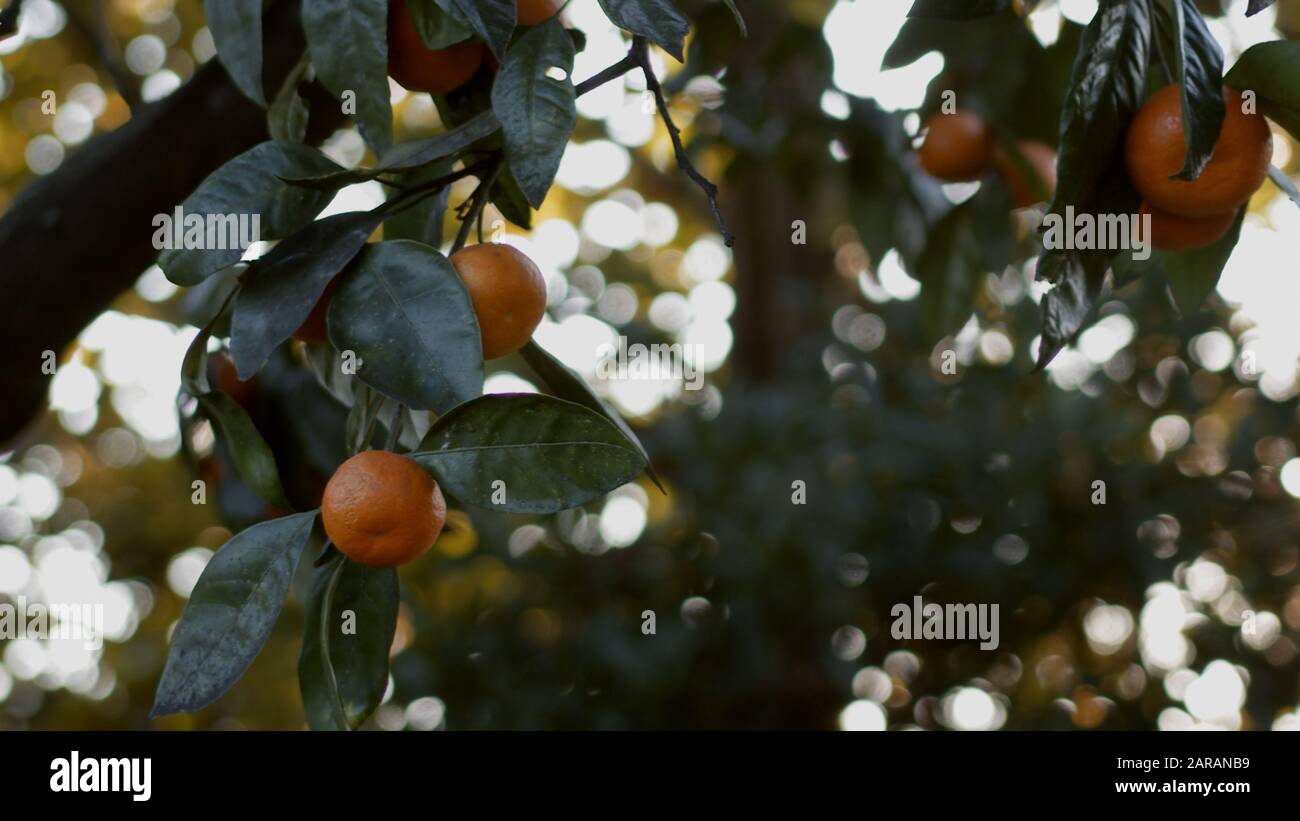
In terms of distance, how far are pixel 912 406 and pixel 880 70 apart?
1418 mm

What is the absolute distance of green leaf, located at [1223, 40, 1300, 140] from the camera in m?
0.67

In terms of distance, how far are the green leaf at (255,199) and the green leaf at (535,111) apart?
12cm

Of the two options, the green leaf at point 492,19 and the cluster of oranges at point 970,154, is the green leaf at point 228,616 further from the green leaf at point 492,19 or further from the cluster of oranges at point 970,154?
the cluster of oranges at point 970,154

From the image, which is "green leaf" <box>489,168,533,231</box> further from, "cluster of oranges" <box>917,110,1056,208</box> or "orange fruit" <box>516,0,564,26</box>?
"cluster of oranges" <box>917,110,1056,208</box>

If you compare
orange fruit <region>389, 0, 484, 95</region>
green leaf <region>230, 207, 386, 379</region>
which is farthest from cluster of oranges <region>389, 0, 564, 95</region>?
green leaf <region>230, 207, 386, 379</region>

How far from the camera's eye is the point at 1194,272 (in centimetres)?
86

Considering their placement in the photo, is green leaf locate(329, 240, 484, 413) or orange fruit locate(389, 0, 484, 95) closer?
green leaf locate(329, 240, 484, 413)

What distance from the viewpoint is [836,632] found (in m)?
2.32

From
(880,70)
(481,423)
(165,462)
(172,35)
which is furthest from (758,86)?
(165,462)

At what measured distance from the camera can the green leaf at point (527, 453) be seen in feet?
1.99

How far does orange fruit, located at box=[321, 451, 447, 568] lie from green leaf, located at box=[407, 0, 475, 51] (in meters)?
0.24

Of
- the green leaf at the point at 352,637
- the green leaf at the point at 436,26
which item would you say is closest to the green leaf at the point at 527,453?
the green leaf at the point at 352,637

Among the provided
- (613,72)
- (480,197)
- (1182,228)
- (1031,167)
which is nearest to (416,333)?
(480,197)

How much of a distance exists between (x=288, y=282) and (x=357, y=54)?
0.14m
